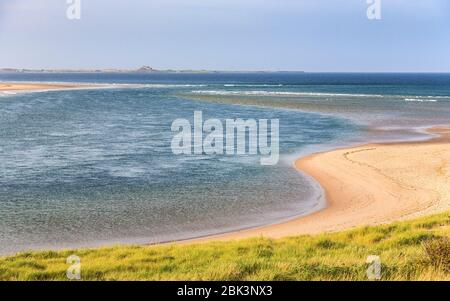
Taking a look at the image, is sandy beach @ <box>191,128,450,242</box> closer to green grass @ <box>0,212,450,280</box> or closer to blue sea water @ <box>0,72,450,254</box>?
blue sea water @ <box>0,72,450,254</box>

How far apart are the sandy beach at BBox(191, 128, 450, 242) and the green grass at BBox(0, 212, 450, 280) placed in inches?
123

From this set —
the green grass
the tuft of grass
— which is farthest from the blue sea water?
the tuft of grass

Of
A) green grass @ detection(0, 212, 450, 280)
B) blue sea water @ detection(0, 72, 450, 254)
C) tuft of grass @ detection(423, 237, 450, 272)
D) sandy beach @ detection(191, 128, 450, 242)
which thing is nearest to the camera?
green grass @ detection(0, 212, 450, 280)

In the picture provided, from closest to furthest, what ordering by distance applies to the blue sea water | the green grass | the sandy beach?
1. the green grass
2. the blue sea water
3. the sandy beach

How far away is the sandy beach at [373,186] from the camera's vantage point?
18.0 metres

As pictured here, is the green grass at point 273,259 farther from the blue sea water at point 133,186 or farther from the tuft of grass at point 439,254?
the blue sea water at point 133,186

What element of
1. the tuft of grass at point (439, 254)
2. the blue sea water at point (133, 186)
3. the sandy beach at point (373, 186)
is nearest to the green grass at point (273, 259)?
the tuft of grass at point (439, 254)

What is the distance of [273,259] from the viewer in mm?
11305

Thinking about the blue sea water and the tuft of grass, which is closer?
the tuft of grass

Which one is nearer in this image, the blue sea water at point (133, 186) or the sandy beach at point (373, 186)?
the blue sea water at point (133, 186)

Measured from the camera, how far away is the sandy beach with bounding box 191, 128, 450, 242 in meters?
18.0

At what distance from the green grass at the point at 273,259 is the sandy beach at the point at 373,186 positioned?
3115 millimetres

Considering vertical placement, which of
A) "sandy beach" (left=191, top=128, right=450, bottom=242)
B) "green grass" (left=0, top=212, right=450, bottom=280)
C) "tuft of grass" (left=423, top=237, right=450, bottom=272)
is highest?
"tuft of grass" (left=423, top=237, right=450, bottom=272)

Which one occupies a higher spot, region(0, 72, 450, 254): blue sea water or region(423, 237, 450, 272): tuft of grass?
region(423, 237, 450, 272): tuft of grass
